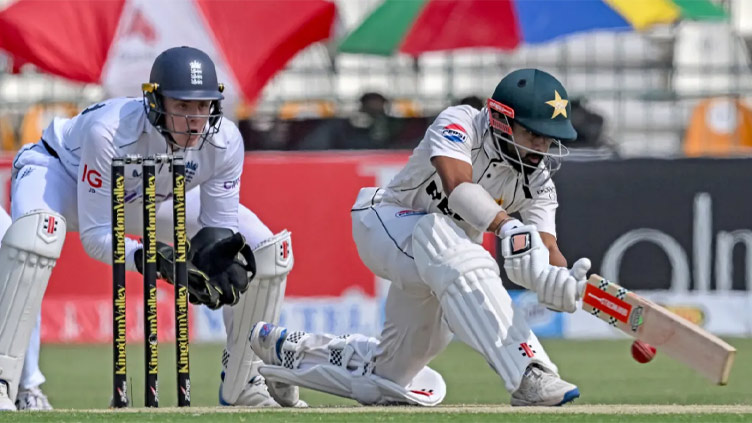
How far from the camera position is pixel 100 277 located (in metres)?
13.0

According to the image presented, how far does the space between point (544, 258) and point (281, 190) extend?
704 cm

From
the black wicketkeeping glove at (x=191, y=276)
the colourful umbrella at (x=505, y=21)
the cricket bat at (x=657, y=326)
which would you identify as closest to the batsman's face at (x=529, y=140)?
the cricket bat at (x=657, y=326)

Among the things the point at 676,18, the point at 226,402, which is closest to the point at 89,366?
the point at 226,402

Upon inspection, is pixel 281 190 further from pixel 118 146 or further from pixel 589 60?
pixel 118 146

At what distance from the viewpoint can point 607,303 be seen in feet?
20.3

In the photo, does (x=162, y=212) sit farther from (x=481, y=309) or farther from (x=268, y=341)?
(x=481, y=309)

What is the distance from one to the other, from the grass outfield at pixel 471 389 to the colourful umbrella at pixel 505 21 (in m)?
2.88

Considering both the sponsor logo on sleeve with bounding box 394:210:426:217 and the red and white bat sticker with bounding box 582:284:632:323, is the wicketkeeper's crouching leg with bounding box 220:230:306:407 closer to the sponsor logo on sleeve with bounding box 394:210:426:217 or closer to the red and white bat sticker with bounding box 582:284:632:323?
the sponsor logo on sleeve with bounding box 394:210:426:217

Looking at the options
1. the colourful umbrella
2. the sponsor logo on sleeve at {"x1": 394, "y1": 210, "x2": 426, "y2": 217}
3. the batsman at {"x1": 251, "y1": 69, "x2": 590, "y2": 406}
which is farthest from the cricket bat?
the colourful umbrella

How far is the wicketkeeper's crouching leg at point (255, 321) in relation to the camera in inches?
293

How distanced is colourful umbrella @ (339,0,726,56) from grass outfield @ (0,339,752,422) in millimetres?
2882

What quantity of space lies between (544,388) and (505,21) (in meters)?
8.04

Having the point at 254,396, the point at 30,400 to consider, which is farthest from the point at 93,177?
the point at 254,396

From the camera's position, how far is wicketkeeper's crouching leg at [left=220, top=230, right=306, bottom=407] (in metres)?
7.44
